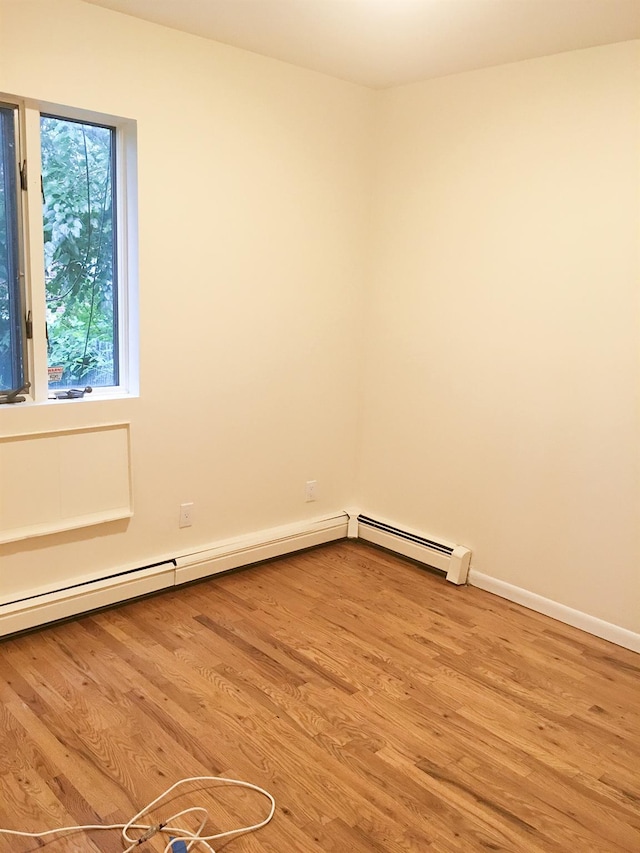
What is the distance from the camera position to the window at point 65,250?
2898 mm

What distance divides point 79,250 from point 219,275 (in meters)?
0.66

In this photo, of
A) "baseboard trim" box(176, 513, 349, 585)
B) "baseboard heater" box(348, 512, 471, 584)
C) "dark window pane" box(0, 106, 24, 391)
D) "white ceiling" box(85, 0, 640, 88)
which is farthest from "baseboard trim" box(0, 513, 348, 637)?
"white ceiling" box(85, 0, 640, 88)

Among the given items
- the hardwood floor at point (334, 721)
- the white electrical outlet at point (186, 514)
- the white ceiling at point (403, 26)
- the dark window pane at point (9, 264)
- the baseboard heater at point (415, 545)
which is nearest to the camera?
the hardwood floor at point (334, 721)

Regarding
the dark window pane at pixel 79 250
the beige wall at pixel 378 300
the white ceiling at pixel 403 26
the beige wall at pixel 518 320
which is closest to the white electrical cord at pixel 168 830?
the beige wall at pixel 378 300

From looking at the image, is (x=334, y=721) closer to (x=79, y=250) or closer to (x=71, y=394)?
(x=71, y=394)

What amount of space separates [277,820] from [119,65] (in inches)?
112

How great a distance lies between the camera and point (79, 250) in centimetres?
→ 313

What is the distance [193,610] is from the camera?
3330mm

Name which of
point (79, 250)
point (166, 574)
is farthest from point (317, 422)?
point (79, 250)

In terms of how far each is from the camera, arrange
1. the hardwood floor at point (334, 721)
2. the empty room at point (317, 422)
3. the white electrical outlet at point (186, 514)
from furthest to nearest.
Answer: the white electrical outlet at point (186, 514) < the empty room at point (317, 422) < the hardwood floor at point (334, 721)

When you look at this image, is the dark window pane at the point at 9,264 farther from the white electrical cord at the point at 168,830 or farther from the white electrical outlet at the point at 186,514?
the white electrical cord at the point at 168,830

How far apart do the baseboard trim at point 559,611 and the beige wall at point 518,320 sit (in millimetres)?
35

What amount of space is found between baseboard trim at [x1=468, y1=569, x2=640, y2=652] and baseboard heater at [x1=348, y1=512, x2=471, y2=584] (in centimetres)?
10

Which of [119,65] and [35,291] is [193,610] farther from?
[119,65]
